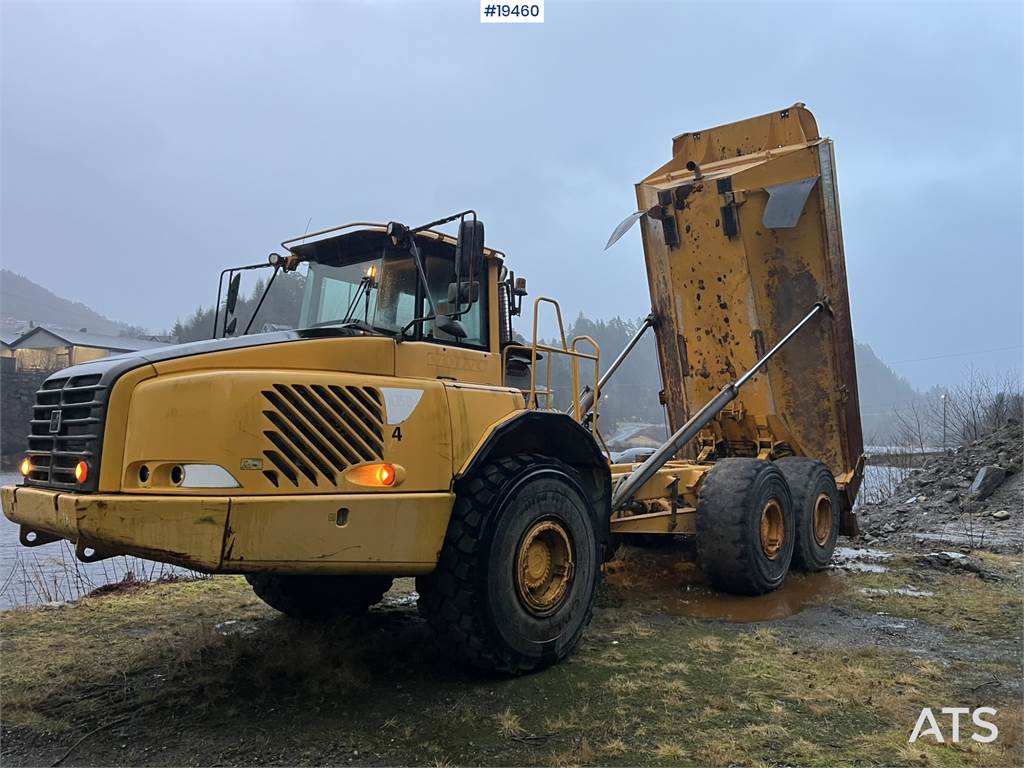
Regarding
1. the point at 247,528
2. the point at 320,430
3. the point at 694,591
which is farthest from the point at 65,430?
the point at 694,591

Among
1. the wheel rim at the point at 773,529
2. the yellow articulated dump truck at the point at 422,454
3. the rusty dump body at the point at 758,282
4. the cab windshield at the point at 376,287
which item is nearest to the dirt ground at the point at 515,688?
the yellow articulated dump truck at the point at 422,454

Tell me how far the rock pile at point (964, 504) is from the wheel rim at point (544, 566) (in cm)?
644

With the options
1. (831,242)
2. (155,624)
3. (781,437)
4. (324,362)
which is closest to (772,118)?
(831,242)

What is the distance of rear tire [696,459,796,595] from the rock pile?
3.63 meters

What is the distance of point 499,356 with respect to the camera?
469cm

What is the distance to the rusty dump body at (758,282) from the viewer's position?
23.0 ft

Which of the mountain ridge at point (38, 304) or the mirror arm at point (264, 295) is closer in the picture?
the mirror arm at point (264, 295)

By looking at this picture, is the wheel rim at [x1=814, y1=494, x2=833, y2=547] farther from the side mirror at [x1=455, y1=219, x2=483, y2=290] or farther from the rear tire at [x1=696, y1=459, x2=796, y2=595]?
the side mirror at [x1=455, y1=219, x2=483, y2=290]

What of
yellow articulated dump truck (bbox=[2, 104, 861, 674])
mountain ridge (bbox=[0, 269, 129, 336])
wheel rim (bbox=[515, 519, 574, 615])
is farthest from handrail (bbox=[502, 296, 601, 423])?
mountain ridge (bbox=[0, 269, 129, 336])

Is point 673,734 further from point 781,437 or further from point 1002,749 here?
point 781,437

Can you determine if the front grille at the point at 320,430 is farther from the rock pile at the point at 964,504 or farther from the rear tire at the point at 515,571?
the rock pile at the point at 964,504

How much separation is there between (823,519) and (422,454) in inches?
208

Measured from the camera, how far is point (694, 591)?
640 centimetres
